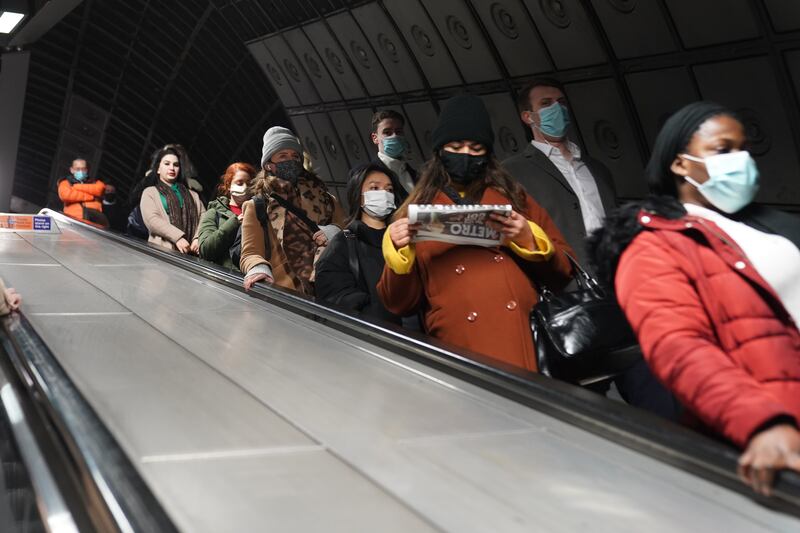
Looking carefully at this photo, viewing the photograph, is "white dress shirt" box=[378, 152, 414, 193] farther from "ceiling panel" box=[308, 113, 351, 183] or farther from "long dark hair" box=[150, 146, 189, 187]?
"ceiling panel" box=[308, 113, 351, 183]

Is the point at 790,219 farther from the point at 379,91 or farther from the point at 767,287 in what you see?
the point at 379,91

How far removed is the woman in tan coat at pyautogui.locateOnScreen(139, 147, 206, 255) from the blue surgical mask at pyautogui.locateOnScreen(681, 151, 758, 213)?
6029mm

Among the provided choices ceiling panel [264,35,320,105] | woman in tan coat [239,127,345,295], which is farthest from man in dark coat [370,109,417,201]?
ceiling panel [264,35,320,105]

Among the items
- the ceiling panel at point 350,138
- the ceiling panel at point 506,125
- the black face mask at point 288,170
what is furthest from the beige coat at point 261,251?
the ceiling panel at point 350,138

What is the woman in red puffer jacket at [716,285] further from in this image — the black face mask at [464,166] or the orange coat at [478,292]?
the black face mask at [464,166]

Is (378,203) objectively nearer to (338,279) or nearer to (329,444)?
(338,279)

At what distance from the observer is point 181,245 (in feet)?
25.6

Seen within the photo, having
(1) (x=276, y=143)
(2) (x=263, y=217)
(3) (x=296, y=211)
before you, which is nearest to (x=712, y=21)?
(1) (x=276, y=143)

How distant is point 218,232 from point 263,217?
1.47m

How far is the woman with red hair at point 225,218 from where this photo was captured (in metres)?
6.86

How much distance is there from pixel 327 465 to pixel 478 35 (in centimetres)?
873

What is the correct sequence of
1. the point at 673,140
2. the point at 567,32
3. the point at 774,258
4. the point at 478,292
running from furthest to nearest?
1. the point at 567,32
2. the point at 478,292
3. the point at 673,140
4. the point at 774,258

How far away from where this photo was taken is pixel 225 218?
702cm

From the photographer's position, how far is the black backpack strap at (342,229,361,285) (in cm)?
479
